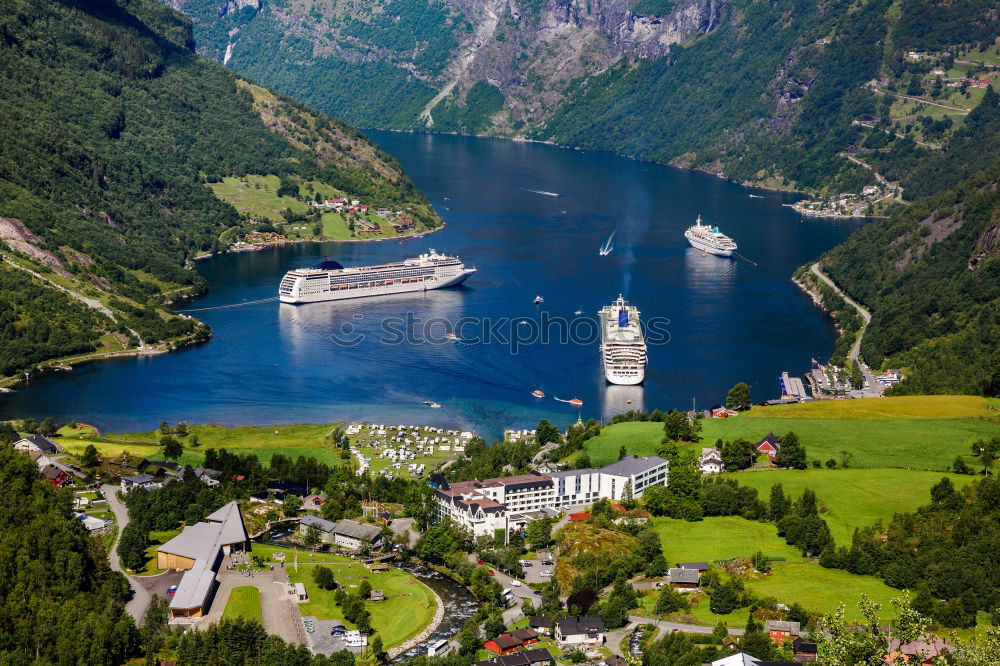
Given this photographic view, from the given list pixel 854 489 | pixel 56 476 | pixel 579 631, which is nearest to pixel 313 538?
pixel 56 476

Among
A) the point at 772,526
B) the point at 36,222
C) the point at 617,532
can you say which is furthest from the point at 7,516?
the point at 36,222

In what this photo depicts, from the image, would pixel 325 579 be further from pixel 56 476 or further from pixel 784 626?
pixel 784 626

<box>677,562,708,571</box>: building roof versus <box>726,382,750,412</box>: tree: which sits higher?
<box>726,382,750,412</box>: tree

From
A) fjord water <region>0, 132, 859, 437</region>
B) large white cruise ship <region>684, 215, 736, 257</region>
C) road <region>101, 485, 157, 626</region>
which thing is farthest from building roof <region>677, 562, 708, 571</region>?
large white cruise ship <region>684, 215, 736, 257</region>

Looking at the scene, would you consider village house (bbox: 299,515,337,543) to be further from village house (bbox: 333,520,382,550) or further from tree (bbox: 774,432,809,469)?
tree (bbox: 774,432,809,469)

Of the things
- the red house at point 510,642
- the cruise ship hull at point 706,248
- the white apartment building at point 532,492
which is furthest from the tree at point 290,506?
the cruise ship hull at point 706,248

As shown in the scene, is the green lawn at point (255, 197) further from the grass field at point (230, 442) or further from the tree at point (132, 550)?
the tree at point (132, 550)

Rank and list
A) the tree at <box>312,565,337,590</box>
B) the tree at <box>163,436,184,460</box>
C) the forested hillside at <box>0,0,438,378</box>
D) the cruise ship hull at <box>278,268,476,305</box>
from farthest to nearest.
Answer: the cruise ship hull at <box>278,268,476,305</box>
the forested hillside at <box>0,0,438,378</box>
the tree at <box>163,436,184,460</box>
the tree at <box>312,565,337,590</box>
